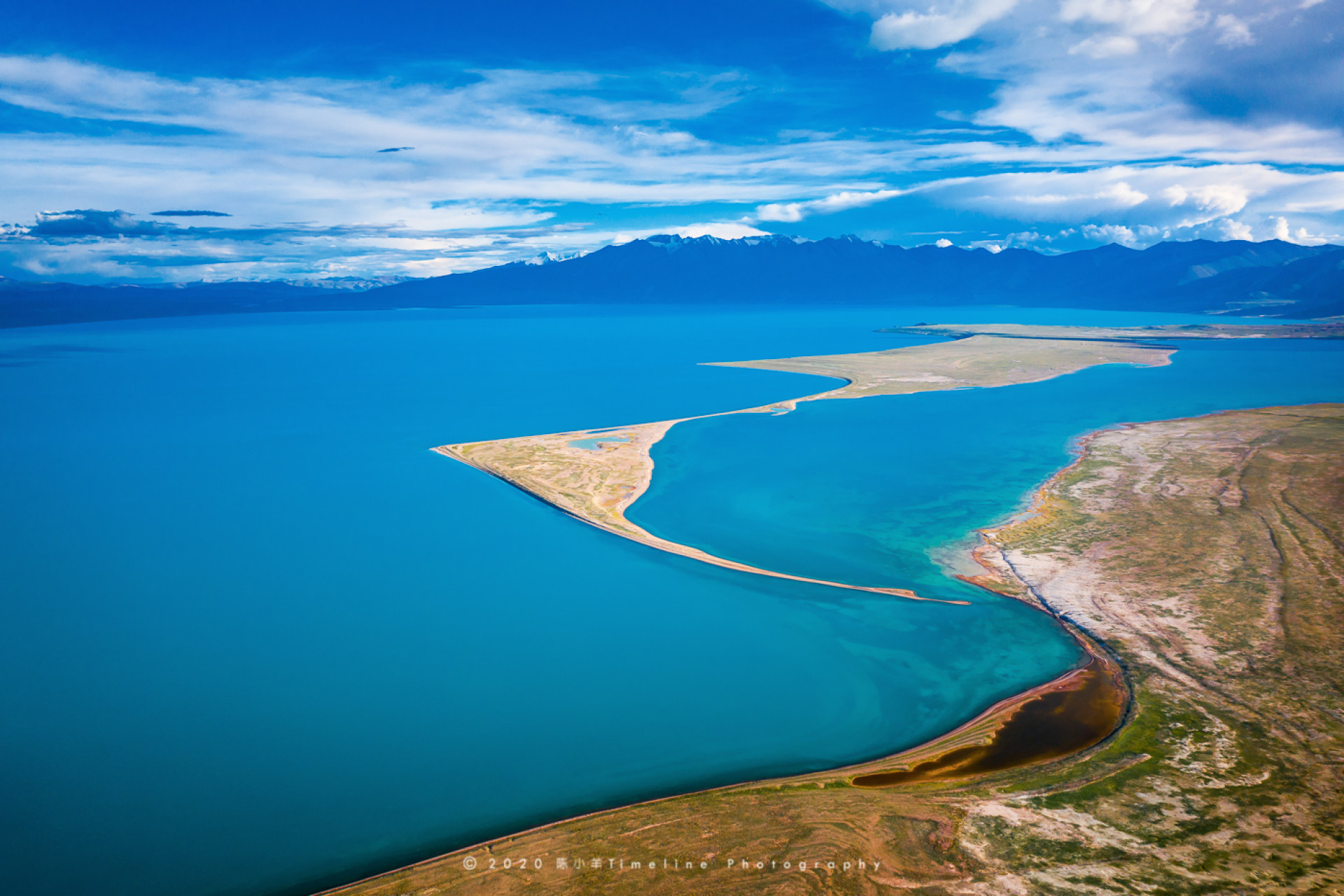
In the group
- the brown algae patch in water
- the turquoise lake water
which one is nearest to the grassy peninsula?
the brown algae patch in water

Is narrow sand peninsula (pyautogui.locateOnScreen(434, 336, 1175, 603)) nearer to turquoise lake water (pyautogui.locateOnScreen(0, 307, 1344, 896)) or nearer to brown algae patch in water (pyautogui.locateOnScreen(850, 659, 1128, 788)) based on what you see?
turquoise lake water (pyautogui.locateOnScreen(0, 307, 1344, 896))

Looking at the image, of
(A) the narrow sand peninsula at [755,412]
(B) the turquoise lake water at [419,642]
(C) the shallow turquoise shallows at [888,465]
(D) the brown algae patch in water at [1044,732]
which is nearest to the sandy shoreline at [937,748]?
(D) the brown algae patch in water at [1044,732]

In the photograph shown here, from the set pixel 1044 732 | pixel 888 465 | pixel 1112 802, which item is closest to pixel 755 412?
pixel 888 465

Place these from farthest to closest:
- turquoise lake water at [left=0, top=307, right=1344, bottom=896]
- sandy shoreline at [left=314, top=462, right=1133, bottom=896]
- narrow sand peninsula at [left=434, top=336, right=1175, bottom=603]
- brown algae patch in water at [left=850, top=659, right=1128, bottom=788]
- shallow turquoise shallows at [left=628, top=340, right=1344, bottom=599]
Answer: narrow sand peninsula at [left=434, top=336, right=1175, bottom=603] < shallow turquoise shallows at [left=628, top=340, right=1344, bottom=599] < brown algae patch in water at [left=850, top=659, right=1128, bottom=788] < turquoise lake water at [left=0, top=307, right=1344, bottom=896] < sandy shoreline at [left=314, top=462, right=1133, bottom=896]

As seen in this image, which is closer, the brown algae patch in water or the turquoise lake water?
the turquoise lake water

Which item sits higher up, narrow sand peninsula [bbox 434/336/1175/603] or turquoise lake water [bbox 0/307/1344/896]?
narrow sand peninsula [bbox 434/336/1175/603]

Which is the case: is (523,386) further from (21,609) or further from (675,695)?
(675,695)

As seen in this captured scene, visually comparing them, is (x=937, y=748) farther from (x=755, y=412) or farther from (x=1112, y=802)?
(x=755, y=412)
